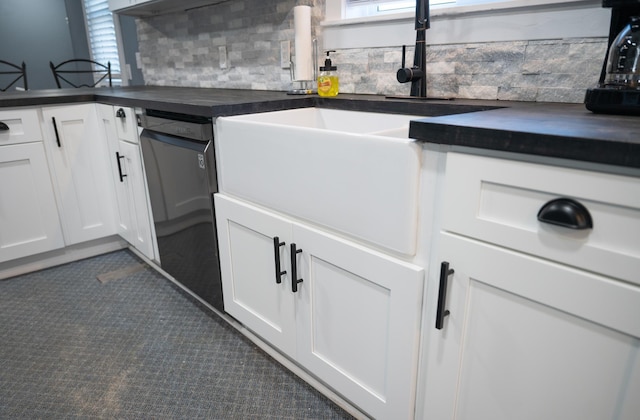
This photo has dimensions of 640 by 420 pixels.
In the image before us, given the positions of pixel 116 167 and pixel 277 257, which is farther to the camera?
pixel 116 167

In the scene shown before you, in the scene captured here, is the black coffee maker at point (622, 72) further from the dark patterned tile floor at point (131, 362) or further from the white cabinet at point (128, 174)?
the white cabinet at point (128, 174)

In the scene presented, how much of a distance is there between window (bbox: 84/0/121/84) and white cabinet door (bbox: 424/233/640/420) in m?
4.16

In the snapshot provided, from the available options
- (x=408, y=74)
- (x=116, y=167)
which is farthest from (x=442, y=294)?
(x=116, y=167)

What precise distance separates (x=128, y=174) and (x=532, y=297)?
1.91 m

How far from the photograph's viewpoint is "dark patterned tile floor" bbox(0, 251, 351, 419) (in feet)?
4.41

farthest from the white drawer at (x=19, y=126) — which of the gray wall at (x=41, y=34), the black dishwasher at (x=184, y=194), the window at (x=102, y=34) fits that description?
the gray wall at (x=41, y=34)

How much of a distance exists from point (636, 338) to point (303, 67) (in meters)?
1.48

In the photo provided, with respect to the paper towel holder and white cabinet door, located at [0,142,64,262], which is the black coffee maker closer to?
the paper towel holder

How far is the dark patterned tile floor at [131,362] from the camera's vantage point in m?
1.34

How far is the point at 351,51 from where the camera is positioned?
1.77 meters

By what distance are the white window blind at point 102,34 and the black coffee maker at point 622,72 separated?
13.5ft

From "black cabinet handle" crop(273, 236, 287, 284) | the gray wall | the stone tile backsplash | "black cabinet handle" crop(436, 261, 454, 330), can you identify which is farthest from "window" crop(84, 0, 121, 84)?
"black cabinet handle" crop(436, 261, 454, 330)

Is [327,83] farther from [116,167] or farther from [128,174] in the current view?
[116,167]

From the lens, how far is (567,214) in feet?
2.18
